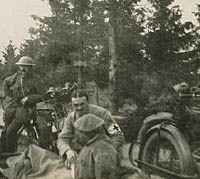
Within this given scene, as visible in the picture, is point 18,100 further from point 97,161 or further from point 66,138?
point 97,161

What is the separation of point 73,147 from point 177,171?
3.49ft

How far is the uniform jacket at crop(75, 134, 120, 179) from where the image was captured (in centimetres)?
284

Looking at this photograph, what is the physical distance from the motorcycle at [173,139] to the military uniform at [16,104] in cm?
160

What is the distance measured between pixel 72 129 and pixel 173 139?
85cm

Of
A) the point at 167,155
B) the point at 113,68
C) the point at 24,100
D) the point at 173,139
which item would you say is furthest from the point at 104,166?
the point at 113,68

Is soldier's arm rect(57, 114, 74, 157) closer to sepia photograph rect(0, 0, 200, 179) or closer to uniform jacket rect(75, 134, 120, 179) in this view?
sepia photograph rect(0, 0, 200, 179)

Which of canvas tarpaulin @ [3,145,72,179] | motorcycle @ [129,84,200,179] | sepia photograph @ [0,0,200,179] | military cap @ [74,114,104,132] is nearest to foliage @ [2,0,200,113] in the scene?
sepia photograph @ [0,0,200,179]

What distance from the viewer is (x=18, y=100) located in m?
5.66

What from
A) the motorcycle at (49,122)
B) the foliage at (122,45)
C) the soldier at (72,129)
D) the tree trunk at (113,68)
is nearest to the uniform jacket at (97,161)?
the soldier at (72,129)

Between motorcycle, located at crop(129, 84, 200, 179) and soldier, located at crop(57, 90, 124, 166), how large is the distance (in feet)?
1.84

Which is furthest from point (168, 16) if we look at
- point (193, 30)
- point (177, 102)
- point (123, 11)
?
point (177, 102)

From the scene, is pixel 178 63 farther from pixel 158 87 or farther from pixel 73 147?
pixel 73 147

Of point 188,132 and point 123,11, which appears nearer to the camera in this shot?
point 188,132

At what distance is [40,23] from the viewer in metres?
10.6
